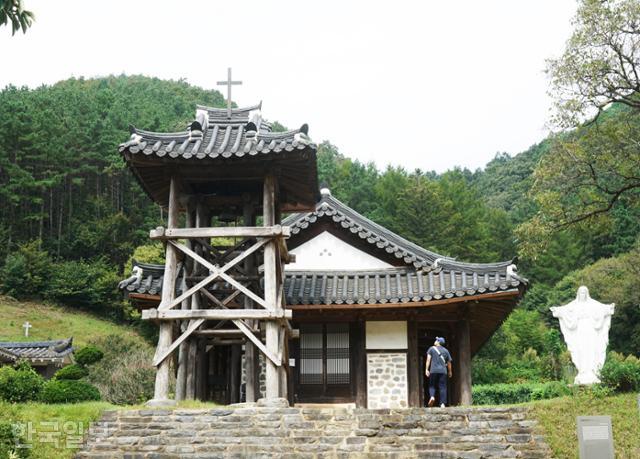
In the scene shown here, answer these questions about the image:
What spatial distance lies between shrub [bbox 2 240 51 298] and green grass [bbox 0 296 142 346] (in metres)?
0.86

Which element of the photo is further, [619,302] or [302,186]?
[619,302]

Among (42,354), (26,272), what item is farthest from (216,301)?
(26,272)

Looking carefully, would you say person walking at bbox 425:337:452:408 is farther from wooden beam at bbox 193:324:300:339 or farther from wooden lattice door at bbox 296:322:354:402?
wooden lattice door at bbox 296:322:354:402

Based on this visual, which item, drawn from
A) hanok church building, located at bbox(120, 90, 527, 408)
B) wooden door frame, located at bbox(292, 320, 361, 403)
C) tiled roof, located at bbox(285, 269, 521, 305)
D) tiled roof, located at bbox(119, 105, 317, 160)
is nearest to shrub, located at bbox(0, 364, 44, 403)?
hanok church building, located at bbox(120, 90, 527, 408)

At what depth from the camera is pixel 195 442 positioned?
11547mm

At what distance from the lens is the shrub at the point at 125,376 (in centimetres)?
3031

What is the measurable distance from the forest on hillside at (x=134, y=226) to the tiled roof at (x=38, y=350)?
11404mm

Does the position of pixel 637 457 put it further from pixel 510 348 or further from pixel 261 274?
pixel 510 348

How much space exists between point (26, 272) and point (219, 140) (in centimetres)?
3693

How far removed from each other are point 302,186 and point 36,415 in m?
6.97

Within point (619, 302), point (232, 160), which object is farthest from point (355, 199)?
point (232, 160)

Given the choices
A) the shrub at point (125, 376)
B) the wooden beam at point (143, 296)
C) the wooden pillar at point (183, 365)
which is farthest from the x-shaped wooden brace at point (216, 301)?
the shrub at point (125, 376)

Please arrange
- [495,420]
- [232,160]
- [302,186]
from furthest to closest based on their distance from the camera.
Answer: [302,186], [232,160], [495,420]

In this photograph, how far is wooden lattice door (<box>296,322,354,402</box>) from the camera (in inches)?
701
